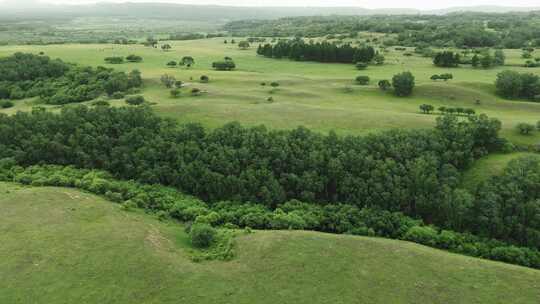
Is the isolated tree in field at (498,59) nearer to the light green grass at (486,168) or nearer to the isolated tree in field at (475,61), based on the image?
the isolated tree in field at (475,61)

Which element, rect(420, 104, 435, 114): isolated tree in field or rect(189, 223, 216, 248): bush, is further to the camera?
rect(420, 104, 435, 114): isolated tree in field

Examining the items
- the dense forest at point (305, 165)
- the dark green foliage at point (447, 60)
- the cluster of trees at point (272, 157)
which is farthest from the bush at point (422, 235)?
the dark green foliage at point (447, 60)

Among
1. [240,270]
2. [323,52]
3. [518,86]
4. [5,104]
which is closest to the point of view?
[240,270]

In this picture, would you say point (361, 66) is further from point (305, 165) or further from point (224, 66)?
point (305, 165)

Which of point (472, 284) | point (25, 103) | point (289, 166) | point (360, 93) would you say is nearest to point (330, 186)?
point (289, 166)

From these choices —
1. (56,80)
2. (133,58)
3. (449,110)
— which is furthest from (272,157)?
(133,58)

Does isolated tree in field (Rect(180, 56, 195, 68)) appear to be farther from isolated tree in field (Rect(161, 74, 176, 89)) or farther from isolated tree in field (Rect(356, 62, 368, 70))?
isolated tree in field (Rect(356, 62, 368, 70))

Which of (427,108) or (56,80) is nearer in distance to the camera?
(427,108)

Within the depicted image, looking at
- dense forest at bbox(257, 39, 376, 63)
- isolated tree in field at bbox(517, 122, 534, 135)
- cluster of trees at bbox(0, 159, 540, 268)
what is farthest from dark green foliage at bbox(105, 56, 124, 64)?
isolated tree in field at bbox(517, 122, 534, 135)
